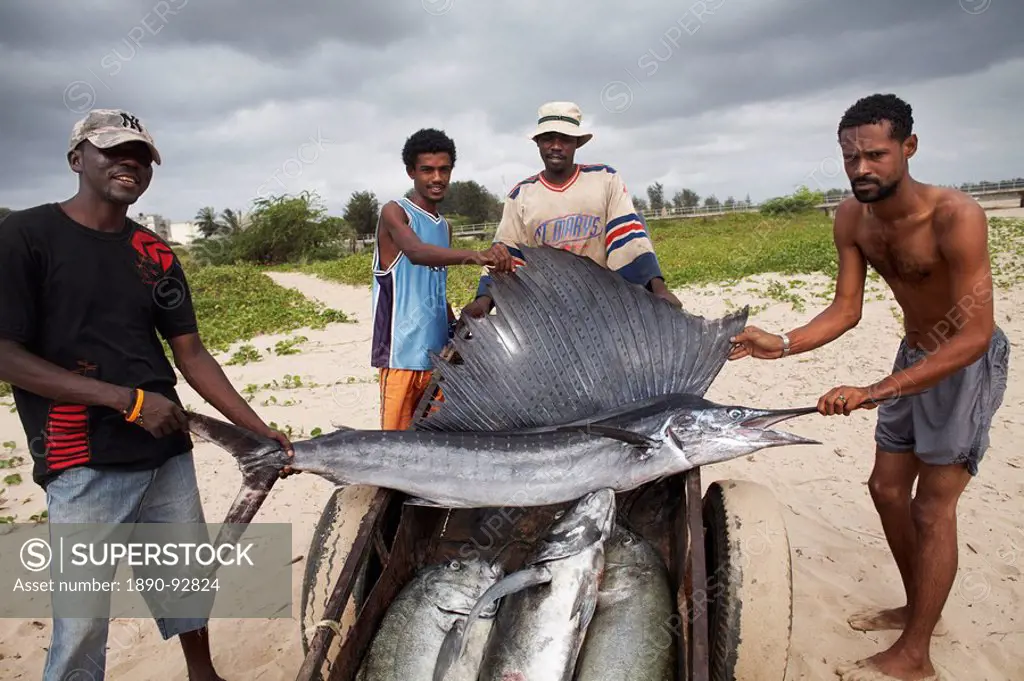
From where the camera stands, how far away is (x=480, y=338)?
2.35m

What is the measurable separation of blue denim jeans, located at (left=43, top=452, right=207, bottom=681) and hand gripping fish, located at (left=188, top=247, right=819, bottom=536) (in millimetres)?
355

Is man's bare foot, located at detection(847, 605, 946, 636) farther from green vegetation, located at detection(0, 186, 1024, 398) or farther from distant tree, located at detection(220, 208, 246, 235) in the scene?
distant tree, located at detection(220, 208, 246, 235)

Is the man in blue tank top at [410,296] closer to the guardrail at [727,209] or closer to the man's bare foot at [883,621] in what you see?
the man's bare foot at [883,621]

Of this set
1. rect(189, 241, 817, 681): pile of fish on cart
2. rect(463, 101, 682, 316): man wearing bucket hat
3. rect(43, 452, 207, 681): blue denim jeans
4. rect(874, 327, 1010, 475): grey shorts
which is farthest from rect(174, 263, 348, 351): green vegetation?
rect(874, 327, 1010, 475): grey shorts

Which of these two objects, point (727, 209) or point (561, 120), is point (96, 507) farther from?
point (727, 209)

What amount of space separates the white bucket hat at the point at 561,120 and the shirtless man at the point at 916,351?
1.00 meters

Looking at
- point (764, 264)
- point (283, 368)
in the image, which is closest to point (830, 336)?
point (283, 368)

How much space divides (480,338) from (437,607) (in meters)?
0.90

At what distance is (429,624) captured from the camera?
71.3 inches

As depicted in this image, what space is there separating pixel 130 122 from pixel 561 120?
1.57 meters

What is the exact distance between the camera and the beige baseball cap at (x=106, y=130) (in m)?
1.76

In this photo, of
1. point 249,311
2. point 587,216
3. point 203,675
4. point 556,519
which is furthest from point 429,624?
point 249,311

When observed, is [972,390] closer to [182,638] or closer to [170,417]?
[170,417]

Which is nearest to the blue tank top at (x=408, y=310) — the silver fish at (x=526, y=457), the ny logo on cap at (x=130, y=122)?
the silver fish at (x=526, y=457)
